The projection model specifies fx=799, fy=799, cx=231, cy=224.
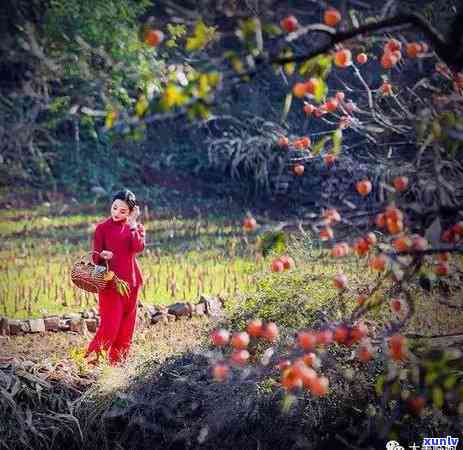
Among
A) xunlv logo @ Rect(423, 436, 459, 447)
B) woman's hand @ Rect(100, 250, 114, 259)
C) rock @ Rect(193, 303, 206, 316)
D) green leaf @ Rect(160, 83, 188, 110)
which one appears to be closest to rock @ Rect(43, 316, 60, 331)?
rock @ Rect(193, 303, 206, 316)

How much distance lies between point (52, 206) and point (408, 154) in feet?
17.6

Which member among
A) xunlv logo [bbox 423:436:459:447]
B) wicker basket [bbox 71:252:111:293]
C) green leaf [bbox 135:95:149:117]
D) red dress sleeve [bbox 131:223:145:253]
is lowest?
xunlv logo [bbox 423:436:459:447]

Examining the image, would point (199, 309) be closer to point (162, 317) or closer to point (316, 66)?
point (162, 317)

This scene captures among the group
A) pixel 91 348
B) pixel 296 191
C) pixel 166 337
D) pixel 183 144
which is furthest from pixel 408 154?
pixel 91 348

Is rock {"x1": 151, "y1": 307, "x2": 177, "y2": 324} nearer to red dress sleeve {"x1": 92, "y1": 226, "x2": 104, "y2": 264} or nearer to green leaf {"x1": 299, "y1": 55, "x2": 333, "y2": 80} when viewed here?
red dress sleeve {"x1": 92, "y1": 226, "x2": 104, "y2": 264}

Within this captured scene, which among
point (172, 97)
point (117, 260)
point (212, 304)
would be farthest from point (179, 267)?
point (172, 97)

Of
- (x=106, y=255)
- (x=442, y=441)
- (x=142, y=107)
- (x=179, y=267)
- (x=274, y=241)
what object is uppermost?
(x=142, y=107)

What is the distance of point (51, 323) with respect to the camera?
6652 mm


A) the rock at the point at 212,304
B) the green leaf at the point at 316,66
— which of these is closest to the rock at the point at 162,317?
the rock at the point at 212,304

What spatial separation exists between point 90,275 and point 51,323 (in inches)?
51.5

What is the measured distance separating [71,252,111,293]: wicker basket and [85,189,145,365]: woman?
92mm

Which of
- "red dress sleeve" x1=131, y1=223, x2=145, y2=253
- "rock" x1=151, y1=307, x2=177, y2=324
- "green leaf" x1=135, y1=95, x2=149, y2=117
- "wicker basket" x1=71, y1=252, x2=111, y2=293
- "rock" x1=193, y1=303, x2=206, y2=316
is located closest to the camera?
"green leaf" x1=135, y1=95, x2=149, y2=117

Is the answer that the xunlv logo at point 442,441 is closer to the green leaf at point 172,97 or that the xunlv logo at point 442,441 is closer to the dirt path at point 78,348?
the dirt path at point 78,348

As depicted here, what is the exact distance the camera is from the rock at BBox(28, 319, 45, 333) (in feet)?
21.6
